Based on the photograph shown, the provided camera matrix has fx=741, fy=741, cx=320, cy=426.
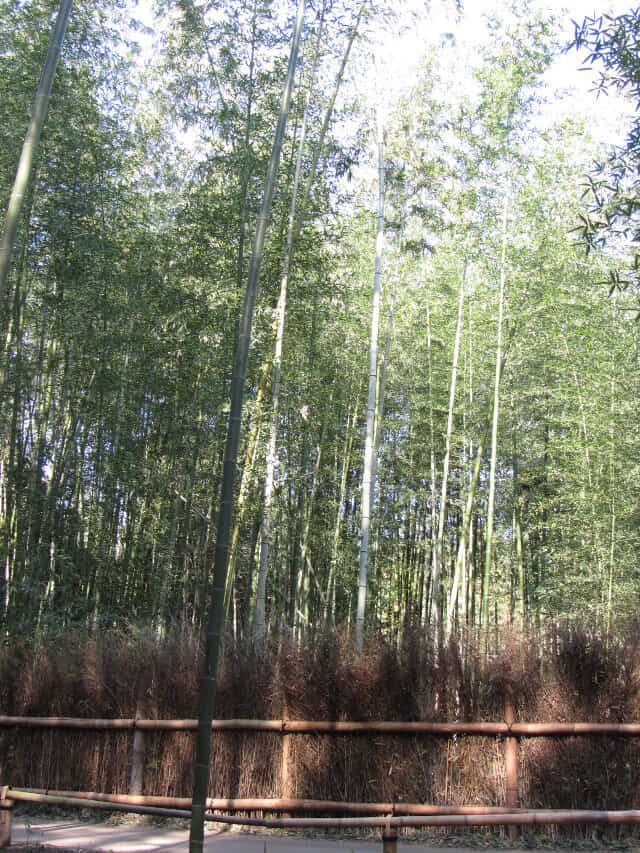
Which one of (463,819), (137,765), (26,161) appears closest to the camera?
(463,819)

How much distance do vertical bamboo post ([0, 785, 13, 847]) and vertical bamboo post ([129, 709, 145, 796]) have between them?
132 centimetres

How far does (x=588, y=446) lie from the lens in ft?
26.9

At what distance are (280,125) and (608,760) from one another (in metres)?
3.85

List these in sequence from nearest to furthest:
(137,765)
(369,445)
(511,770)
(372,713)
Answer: (511,770) < (372,713) < (137,765) < (369,445)

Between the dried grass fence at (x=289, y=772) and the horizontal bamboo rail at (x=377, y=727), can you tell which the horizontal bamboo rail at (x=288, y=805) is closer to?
the dried grass fence at (x=289, y=772)

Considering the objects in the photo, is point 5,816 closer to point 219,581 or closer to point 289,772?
point 289,772

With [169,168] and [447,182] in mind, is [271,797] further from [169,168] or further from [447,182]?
[169,168]

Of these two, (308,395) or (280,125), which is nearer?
(280,125)

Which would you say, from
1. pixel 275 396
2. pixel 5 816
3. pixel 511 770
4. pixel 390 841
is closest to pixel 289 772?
pixel 511 770

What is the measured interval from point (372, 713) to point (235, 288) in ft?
13.5

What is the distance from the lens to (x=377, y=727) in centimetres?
452

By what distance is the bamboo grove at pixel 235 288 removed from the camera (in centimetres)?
720

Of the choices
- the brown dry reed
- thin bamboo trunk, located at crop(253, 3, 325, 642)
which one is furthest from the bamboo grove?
the brown dry reed

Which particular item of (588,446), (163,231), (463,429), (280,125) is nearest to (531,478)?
(463,429)
